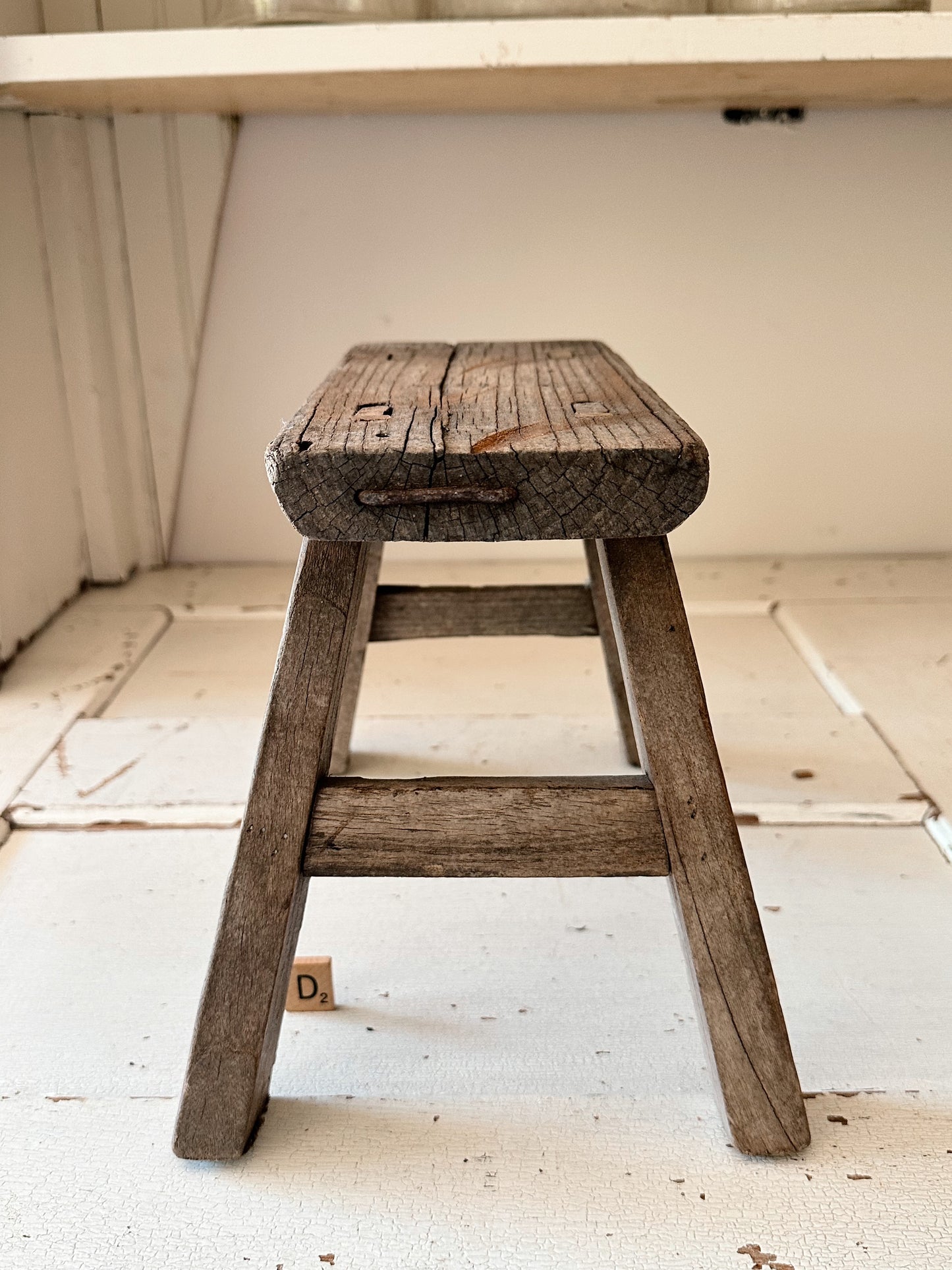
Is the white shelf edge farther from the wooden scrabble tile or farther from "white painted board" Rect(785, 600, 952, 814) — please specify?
the wooden scrabble tile

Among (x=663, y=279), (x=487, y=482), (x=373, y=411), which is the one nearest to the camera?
(x=487, y=482)

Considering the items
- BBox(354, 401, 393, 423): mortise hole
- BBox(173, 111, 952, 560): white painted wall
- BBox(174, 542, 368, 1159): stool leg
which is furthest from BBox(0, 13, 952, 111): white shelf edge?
BBox(174, 542, 368, 1159): stool leg

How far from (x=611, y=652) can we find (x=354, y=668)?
0.31 m

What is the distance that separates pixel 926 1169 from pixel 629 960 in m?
0.32

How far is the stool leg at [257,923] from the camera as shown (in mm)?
816

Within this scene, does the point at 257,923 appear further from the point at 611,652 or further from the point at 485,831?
the point at 611,652

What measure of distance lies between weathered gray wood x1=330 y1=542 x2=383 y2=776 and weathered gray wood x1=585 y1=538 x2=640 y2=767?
25cm

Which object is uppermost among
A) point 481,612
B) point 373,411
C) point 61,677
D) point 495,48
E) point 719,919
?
point 495,48

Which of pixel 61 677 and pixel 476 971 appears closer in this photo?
pixel 476 971

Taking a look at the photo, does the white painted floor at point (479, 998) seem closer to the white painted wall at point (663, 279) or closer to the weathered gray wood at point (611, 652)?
the weathered gray wood at point (611, 652)

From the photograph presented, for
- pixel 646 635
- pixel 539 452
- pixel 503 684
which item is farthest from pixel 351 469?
pixel 503 684

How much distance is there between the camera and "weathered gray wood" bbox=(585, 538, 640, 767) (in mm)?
1338

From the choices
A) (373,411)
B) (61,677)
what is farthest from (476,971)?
(61,677)

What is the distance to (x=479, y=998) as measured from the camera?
3.34 feet
